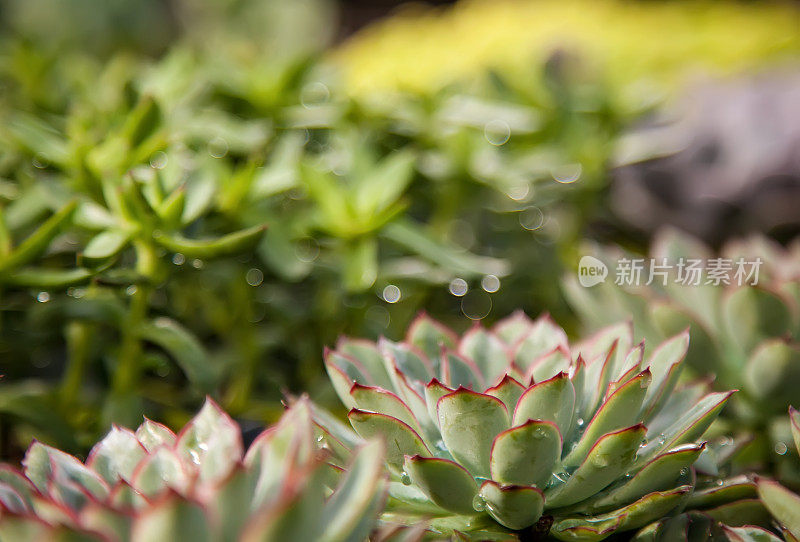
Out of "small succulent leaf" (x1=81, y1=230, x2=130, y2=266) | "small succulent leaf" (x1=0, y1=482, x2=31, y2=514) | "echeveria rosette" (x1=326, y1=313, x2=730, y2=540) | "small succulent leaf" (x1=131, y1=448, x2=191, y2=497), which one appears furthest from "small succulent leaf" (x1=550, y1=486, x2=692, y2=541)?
"small succulent leaf" (x1=81, y1=230, x2=130, y2=266)

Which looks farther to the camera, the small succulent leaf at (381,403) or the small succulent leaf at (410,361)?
the small succulent leaf at (410,361)

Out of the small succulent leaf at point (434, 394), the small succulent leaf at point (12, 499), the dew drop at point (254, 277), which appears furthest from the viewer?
the dew drop at point (254, 277)

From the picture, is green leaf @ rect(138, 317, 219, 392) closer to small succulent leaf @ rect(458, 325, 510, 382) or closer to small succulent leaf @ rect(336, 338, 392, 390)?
small succulent leaf @ rect(336, 338, 392, 390)

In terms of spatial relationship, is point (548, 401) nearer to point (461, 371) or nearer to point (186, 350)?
point (461, 371)

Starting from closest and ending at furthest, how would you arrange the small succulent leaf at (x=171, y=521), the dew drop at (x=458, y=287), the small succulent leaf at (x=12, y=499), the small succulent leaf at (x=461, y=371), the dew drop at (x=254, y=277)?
the small succulent leaf at (x=171, y=521), the small succulent leaf at (x=12, y=499), the small succulent leaf at (x=461, y=371), the dew drop at (x=254, y=277), the dew drop at (x=458, y=287)

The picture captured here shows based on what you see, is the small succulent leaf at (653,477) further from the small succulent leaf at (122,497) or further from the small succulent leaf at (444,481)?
the small succulent leaf at (122,497)

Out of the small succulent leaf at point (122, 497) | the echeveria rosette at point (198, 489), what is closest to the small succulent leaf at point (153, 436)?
the echeveria rosette at point (198, 489)
